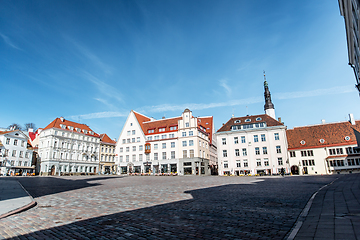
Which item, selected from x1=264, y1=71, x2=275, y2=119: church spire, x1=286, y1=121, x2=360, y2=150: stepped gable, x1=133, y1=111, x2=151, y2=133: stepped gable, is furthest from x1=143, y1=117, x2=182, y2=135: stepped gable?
x1=264, y1=71, x2=275, y2=119: church spire

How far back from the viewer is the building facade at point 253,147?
52.9 m

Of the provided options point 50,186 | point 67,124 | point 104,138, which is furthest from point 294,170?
point 67,124

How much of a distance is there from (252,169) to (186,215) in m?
50.2

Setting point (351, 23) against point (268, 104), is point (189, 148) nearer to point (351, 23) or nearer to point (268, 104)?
point (268, 104)

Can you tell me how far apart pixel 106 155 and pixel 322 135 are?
226 ft

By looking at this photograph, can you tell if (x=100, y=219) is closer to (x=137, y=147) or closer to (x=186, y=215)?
(x=186, y=215)

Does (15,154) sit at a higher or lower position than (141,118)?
lower

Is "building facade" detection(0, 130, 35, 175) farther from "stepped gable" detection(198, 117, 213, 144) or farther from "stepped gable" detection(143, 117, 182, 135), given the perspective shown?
"stepped gable" detection(198, 117, 213, 144)

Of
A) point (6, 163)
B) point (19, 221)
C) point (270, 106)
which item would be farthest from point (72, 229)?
point (270, 106)

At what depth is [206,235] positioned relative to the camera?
5.49 meters

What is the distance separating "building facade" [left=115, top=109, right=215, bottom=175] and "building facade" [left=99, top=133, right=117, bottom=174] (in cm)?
1197

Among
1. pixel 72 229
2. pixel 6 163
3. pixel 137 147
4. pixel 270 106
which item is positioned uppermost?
pixel 270 106

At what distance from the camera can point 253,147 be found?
55.5 m

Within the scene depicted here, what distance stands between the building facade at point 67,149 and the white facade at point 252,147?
149ft
